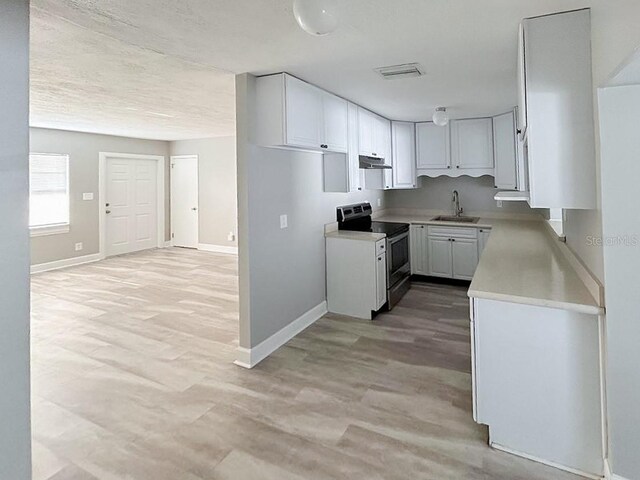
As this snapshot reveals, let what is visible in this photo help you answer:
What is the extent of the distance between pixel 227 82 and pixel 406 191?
368 cm

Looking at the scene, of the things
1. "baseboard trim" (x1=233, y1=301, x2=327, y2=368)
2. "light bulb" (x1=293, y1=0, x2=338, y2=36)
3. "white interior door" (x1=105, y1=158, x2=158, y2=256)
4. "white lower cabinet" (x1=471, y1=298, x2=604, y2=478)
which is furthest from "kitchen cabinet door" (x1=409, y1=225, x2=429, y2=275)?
"white interior door" (x1=105, y1=158, x2=158, y2=256)

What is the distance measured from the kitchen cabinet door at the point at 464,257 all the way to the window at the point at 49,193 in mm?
6406

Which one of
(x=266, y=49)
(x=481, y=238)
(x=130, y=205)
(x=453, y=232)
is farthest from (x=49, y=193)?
(x=481, y=238)

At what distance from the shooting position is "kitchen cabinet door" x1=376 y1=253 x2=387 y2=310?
13.0ft

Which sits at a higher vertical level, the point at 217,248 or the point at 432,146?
the point at 432,146

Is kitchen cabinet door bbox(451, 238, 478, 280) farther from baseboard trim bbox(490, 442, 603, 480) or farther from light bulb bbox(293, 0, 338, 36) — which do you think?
light bulb bbox(293, 0, 338, 36)

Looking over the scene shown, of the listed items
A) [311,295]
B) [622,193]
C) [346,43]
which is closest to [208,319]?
[311,295]

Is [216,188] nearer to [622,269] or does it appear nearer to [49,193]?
[49,193]

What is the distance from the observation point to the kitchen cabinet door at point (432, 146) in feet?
17.6

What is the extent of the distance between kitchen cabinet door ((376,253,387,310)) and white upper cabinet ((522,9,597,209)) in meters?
2.13

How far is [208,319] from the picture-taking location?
4.01 metres

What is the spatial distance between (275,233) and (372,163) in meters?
1.89

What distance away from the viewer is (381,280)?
4.05 meters

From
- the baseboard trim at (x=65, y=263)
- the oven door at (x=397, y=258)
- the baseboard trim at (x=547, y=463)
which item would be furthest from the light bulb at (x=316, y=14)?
the baseboard trim at (x=65, y=263)
